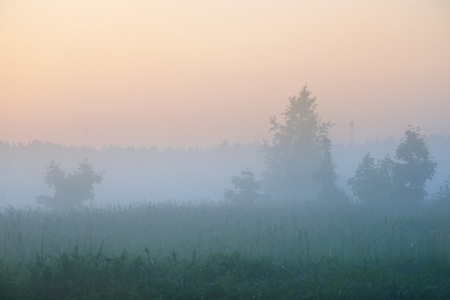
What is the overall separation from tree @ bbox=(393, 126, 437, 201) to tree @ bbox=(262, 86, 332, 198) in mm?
9286

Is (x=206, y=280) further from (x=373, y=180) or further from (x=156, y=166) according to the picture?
(x=156, y=166)

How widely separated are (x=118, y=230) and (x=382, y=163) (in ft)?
79.1

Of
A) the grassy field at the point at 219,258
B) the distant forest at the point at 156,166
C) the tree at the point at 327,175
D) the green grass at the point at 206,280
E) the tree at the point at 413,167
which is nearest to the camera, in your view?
the green grass at the point at 206,280

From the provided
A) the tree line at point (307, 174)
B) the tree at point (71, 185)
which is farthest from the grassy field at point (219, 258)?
the tree at point (71, 185)

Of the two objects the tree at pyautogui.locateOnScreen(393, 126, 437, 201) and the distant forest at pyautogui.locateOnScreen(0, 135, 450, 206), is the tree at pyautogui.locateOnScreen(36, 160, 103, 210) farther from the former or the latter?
the distant forest at pyautogui.locateOnScreen(0, 135, 450, 206)

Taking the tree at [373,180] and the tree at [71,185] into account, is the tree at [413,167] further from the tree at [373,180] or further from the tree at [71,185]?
the tree at [71,185]

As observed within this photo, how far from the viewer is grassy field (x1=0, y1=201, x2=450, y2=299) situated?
6887mm

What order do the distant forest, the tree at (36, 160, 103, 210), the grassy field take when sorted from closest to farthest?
the grassy field → the tree at (36, 160, 103, 210) → the distant forest

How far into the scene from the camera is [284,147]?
127 feet

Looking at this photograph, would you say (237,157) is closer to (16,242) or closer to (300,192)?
(300,192)

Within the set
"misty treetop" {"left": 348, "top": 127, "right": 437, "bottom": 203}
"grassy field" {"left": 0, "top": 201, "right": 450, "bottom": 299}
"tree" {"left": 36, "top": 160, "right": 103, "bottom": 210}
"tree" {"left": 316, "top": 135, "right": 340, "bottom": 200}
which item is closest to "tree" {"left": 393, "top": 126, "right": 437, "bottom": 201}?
"misty treetop" {"left": 348, "top": 127, "right": 437, "bottom": 203}

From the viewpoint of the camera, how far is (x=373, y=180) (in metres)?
31.0

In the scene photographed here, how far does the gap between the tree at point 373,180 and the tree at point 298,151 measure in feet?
19.4

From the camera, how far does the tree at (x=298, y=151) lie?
124ft
